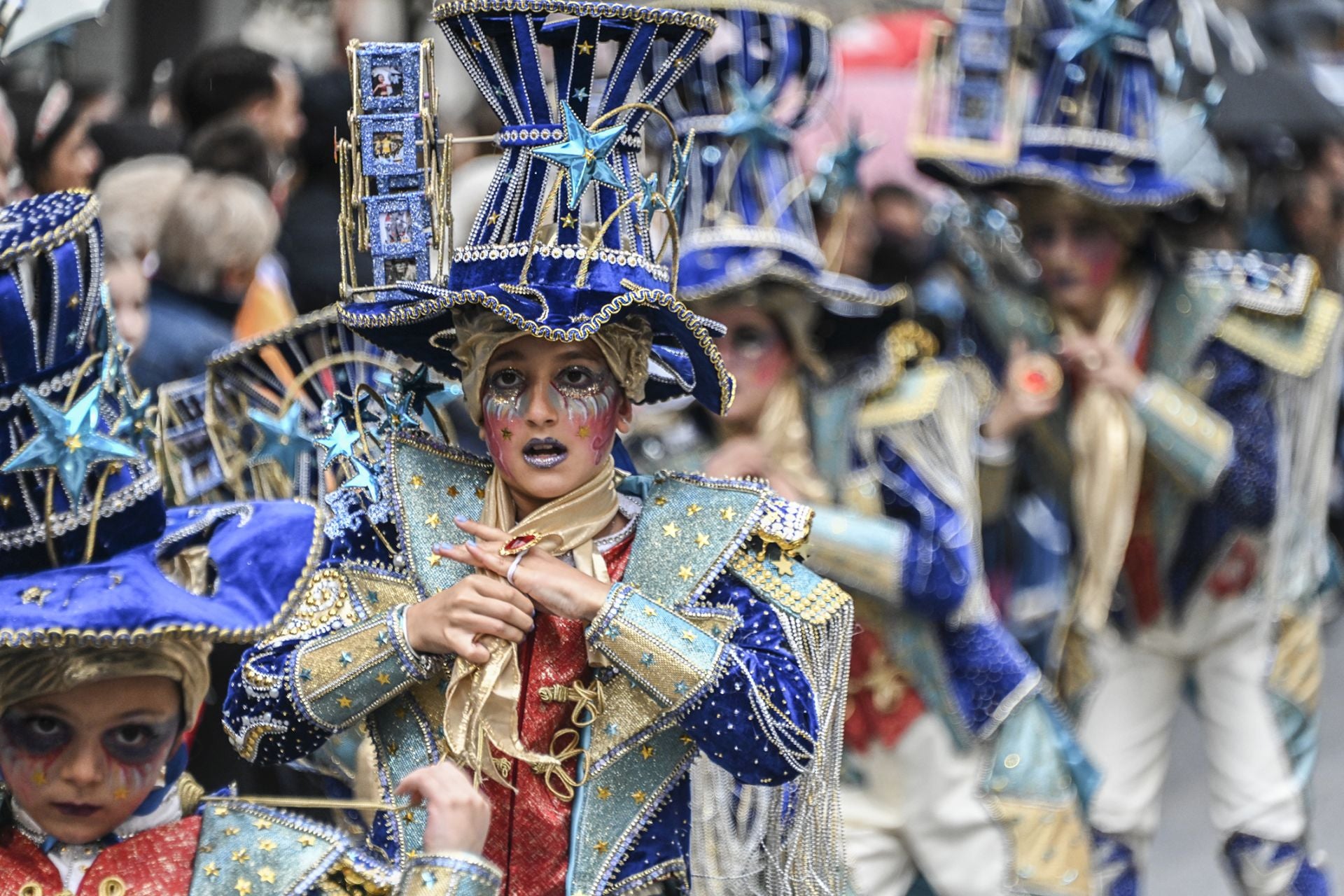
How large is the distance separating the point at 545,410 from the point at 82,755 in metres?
0.95

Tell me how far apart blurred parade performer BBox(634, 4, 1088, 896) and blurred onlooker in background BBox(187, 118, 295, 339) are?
1234mm

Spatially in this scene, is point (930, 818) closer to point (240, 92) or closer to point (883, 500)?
point (883, 500)

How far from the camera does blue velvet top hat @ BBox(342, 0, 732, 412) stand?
4.12 m

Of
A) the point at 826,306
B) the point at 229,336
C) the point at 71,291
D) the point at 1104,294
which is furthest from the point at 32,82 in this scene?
the point at 71,291

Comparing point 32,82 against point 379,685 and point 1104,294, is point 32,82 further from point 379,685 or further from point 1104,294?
point 379,685

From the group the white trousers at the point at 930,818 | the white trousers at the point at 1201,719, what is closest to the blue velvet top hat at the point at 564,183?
the white trousers at the point at 930,818

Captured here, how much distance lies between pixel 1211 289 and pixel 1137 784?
5.03 ft

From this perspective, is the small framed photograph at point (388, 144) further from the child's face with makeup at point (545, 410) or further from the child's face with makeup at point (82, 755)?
the child's face with makeup at point (82, 755)

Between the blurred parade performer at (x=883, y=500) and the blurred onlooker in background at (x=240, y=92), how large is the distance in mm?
1774

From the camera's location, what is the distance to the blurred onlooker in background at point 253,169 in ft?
23.6

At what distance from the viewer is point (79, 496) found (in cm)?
409

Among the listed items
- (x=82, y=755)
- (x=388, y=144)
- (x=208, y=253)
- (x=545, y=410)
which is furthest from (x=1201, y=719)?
(x=82, y=755)

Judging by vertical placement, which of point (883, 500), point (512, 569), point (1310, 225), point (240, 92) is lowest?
point (1310, 225)

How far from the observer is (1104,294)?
7.59 metres
